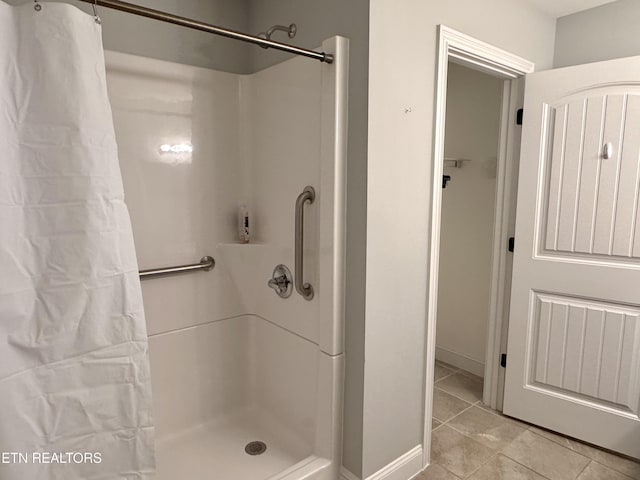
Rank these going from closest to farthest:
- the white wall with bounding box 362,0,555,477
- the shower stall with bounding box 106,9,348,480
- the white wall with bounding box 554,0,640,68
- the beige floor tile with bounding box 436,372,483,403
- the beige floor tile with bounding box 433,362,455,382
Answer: the white wall with bounding box 362,0,555,477
the shower stall with bounding box 106,9,348,480
the white wall with bounding box 554,0,640,68
the beige floor tile with bounding box 436,372,483,403
the beige floor tile with bounding box 433,362,455,382

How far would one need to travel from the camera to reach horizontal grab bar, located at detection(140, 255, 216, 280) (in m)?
1.87

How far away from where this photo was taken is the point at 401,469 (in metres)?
1.85

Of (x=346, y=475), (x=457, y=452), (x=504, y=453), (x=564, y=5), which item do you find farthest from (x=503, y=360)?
(x=564, y=5)

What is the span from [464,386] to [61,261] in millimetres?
2576

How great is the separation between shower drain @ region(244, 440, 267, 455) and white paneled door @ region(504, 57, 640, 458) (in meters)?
1.48

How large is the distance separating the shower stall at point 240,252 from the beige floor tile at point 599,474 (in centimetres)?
122

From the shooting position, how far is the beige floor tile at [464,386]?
2.66 meters

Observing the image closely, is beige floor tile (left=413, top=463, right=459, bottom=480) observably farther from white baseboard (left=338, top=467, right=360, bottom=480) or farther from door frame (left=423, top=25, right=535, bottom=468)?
white baseboard (left=338, top=467, right=360, bottom=480)

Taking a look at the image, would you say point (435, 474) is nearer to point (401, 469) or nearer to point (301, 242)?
point (401, 469)

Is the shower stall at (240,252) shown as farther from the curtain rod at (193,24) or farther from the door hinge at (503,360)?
the door hinge at (503,360)

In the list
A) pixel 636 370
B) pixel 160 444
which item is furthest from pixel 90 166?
pixel 636 370

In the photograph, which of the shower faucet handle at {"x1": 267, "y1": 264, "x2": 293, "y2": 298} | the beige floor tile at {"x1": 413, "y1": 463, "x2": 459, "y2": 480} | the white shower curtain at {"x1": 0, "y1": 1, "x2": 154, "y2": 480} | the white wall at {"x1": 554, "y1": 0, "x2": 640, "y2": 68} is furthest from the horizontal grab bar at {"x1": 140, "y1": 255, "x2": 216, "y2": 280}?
the white wall at {"x1": 554, "y1": 0, "x2": 640, "y2": 68}

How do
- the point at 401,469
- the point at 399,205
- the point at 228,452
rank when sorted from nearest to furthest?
1. the point at 399,205
2. the point at 401,469
3. the point at 228,452

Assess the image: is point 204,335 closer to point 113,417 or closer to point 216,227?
point 216,227
